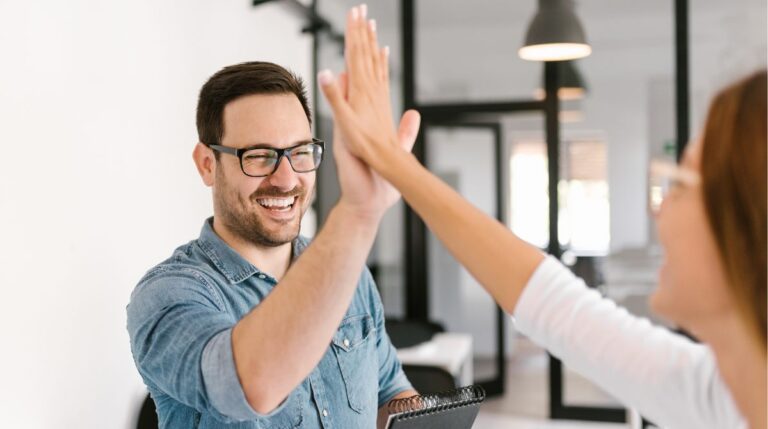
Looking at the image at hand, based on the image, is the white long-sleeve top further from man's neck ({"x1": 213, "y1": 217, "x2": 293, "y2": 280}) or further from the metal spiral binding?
man's neck ({"x1": 213, "y1": 217, "x2": 293, "y2": 280})

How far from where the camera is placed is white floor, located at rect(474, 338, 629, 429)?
5.75 meters

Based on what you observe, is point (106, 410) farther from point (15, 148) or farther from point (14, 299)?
point (15, 148)

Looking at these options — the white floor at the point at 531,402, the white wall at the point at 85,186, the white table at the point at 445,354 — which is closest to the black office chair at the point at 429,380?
the white table at the point at 445,354

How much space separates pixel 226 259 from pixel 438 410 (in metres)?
0.56

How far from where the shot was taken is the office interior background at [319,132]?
A: 2.88 meters

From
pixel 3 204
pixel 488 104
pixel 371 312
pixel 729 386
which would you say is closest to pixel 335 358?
pixel 371 312

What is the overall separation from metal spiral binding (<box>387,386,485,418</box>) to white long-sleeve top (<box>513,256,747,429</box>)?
0.36 m

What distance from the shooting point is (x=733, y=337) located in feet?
3.09

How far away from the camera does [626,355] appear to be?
3.36ft

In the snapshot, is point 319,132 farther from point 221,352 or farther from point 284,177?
point 221,352

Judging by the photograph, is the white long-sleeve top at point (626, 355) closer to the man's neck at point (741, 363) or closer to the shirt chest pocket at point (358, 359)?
the man's neck at point (741, 363)

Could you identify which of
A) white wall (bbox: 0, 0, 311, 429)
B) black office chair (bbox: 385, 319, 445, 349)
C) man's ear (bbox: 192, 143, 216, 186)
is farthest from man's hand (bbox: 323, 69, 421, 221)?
black office chair (bbox: 385, 319, 445, 349)

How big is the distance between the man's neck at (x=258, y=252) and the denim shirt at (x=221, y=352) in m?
0.05

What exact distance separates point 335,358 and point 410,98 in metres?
4.69
